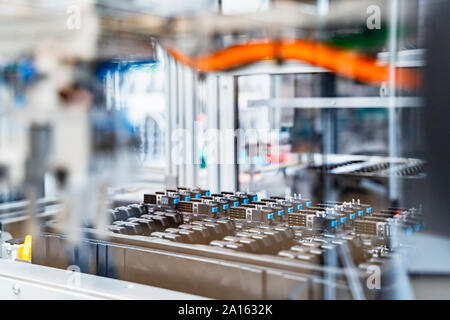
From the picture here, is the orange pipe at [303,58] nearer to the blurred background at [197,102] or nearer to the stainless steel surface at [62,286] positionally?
the blurred background at [197,102]

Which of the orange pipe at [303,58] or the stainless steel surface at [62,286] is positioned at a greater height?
the orange pipe at [303,58]

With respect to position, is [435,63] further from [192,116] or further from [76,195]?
[192,116]

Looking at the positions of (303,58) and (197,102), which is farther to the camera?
(197,102)

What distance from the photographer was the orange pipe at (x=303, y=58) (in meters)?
1.35

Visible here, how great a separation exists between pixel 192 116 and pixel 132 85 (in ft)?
1.03

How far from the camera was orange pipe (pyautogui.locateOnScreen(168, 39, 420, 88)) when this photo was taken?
4.42 ft

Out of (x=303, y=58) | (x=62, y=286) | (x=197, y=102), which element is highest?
(x=303, y=58)

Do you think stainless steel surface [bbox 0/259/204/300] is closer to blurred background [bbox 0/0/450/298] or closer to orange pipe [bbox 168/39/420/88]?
blurred background [bbox 0/0/450/298]

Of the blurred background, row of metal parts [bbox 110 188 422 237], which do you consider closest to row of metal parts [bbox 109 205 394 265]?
row of metal parts [bbox 110 188 422 237]

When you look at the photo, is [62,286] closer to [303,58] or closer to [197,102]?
[303,58]

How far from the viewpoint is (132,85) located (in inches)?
72.4

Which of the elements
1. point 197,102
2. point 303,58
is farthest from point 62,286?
point 197,102

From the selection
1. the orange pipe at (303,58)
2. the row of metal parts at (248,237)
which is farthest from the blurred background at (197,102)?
the row of metal parts at (248,237)

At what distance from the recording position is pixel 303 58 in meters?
1.64
